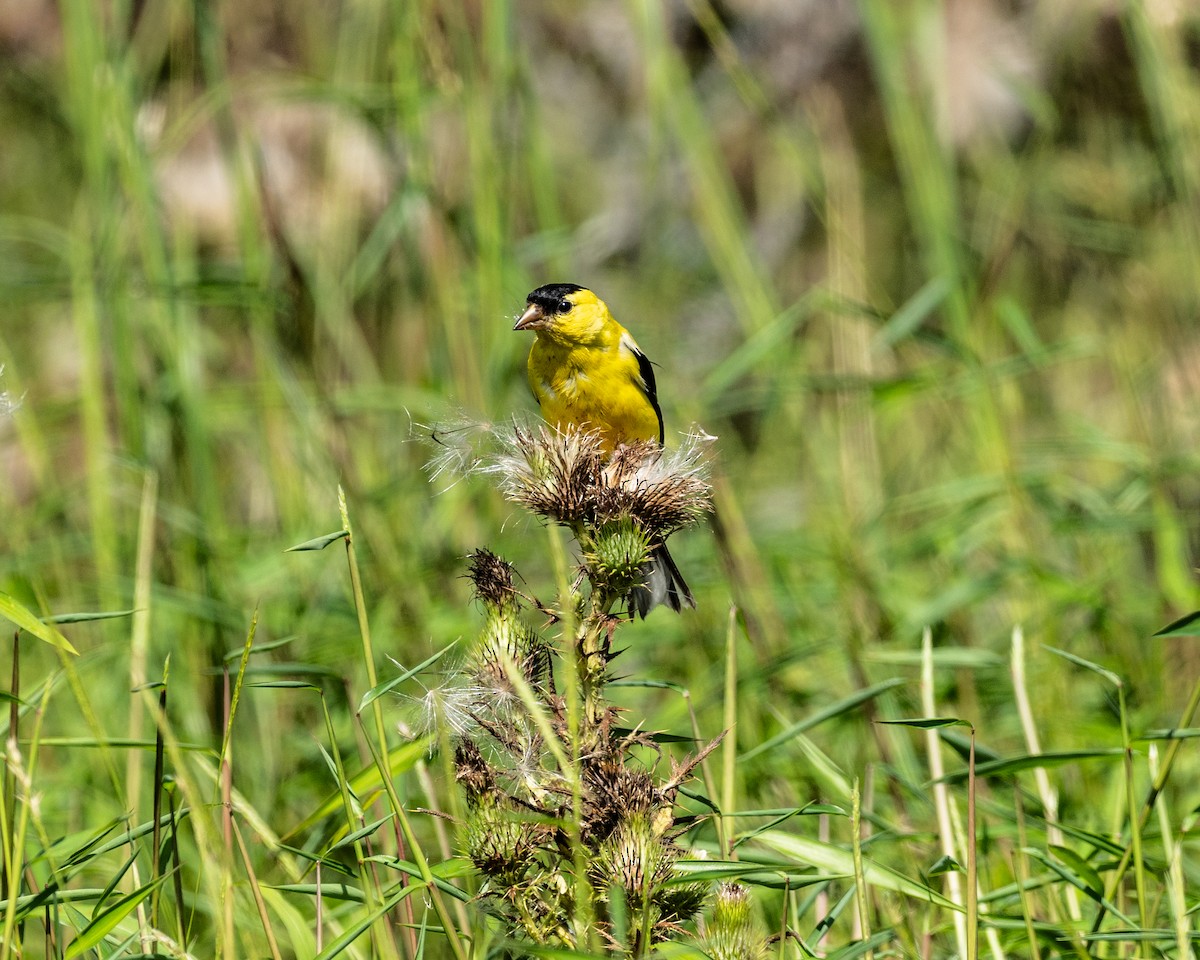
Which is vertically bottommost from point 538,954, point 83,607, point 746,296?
point 538,954

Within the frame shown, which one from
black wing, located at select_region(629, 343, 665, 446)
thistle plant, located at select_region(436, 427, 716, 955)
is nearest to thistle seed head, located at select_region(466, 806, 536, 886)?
thistle plant, located at select_region(436, 427, 716, 955)

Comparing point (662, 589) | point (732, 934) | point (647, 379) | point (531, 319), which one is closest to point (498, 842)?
point (732, 934)

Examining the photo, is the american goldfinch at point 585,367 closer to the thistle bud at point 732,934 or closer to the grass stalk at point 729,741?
the grass stalk at point 729,741

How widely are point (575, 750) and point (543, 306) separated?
1324 mm

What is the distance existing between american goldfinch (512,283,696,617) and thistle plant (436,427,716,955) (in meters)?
0.99

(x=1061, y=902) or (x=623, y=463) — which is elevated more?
(x=623, y=463)

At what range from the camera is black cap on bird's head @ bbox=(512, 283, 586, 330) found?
2152 millimetres

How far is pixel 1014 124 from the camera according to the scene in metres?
5.42

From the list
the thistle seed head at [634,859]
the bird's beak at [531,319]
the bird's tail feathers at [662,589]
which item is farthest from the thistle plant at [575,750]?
the bird's beak at [531,319]

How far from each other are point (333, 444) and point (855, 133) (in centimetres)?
432

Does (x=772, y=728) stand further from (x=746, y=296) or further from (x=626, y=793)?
(x=626, y=793)

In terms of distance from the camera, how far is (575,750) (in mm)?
972

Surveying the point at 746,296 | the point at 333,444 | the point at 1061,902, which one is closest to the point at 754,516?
the point at 746,296

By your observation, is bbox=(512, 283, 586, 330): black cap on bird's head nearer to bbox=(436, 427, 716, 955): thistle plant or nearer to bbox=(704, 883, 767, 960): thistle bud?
bbox=(436, 427, 716, 955): thistle plant
